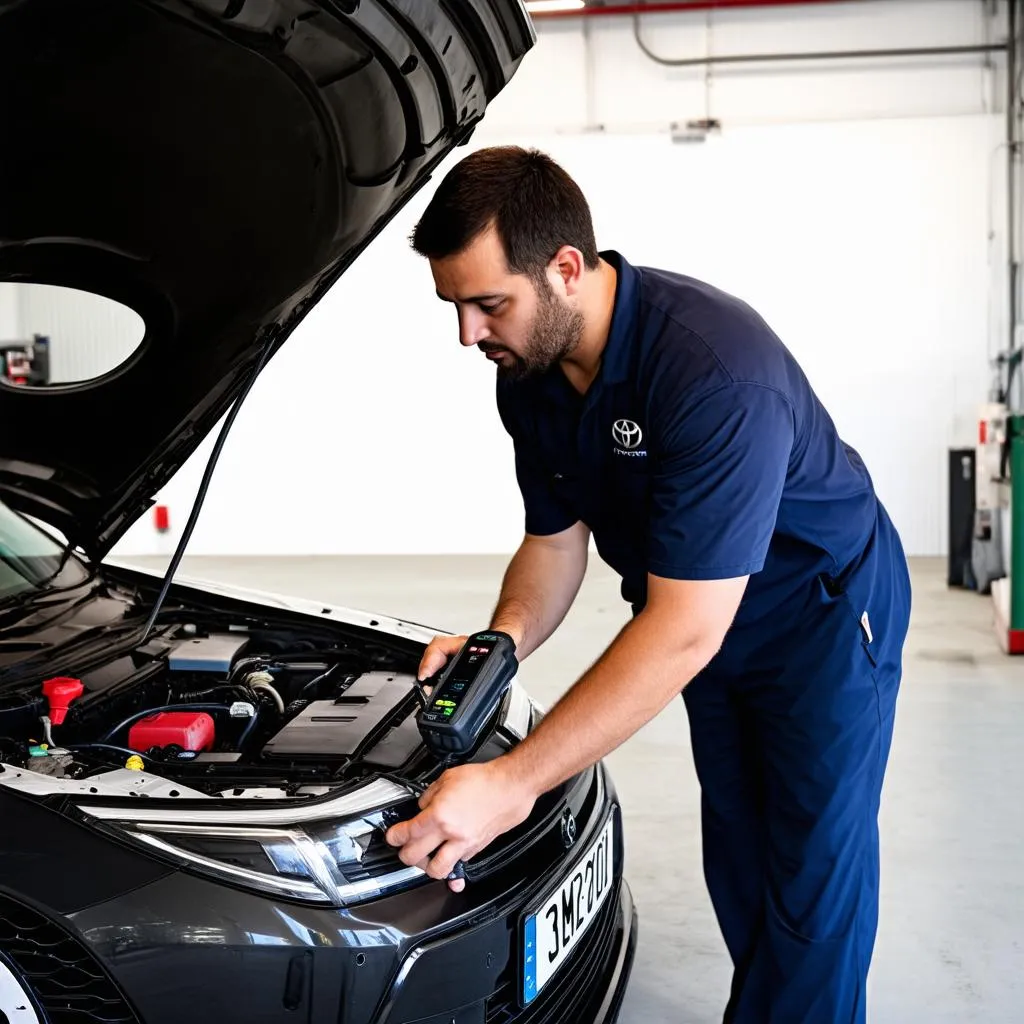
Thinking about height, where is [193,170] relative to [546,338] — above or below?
above

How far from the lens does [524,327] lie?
1490 millimetres

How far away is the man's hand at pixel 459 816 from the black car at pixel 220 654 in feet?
0.27

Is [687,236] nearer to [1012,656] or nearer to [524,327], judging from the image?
[1012,656]

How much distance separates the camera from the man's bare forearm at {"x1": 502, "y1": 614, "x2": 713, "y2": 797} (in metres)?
1.40

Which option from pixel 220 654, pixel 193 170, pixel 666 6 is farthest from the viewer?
pixel 666 6

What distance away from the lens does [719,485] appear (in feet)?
4.78

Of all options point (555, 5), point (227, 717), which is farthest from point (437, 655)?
point (555, 5)

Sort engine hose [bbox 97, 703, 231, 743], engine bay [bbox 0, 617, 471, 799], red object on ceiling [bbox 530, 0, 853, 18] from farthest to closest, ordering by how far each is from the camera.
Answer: red object on ceiling [bbox 530, 0, 853, 18] < engine hose [bbox 97, 703, 231, 743] < engine bay [bbox 0, 617, 471, 799]

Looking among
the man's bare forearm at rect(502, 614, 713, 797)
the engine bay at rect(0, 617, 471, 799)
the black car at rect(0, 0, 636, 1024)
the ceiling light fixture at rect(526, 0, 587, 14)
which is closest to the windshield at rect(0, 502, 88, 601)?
the black car at rect(0, 0, 636, 1024)

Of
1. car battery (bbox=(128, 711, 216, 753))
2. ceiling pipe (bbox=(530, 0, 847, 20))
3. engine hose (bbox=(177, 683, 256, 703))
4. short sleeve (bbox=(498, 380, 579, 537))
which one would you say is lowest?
car battery (bbox=(128, 711, 216, 753))

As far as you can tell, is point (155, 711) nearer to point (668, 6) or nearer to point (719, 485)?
point (719, 485)

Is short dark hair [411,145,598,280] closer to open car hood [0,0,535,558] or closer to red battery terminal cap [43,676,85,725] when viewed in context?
open car hood [0,0,535,558]

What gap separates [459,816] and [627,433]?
598 millimetres

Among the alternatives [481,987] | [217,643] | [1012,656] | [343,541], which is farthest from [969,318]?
[481,987]
